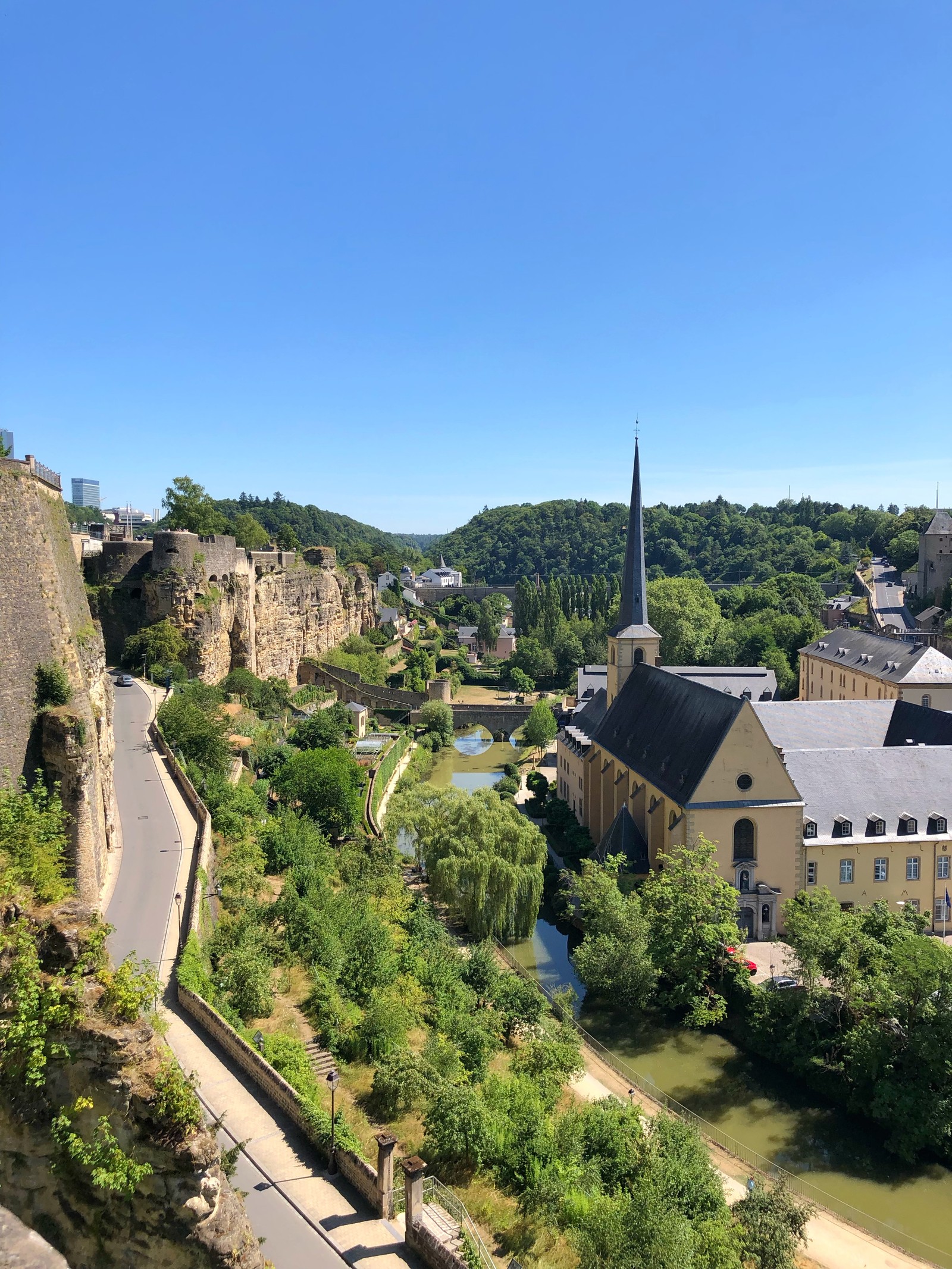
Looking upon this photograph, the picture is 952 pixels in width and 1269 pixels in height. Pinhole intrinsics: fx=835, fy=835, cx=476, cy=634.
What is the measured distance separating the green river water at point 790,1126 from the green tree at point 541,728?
117 feet

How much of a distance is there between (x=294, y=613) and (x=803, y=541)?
110680 millimetres

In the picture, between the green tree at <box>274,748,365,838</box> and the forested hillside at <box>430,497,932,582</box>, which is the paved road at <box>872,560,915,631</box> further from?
the green tree at <box>274,748,365,838</box>

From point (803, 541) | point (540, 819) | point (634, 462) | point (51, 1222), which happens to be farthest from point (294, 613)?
point (803, 541)

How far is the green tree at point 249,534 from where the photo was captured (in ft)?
273

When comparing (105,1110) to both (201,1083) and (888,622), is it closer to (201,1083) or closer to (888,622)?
(201,1083)

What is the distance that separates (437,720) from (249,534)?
31.8 metres

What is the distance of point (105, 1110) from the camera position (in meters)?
10.4

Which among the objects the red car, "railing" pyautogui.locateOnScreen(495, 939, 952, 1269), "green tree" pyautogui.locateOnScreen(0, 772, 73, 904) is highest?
"green tree" pyautogui.locateOnScreen(0, 772, 73, 904)

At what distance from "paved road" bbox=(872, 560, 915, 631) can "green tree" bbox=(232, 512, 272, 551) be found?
5994 cm

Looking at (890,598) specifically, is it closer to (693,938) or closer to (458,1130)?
(693,938)

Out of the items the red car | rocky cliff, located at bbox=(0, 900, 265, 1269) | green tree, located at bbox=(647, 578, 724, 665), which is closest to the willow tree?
the red car

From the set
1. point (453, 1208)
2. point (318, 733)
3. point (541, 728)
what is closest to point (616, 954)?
point (453, 1208)

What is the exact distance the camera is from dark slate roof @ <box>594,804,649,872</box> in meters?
33.8

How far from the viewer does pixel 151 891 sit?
22.5 metres
